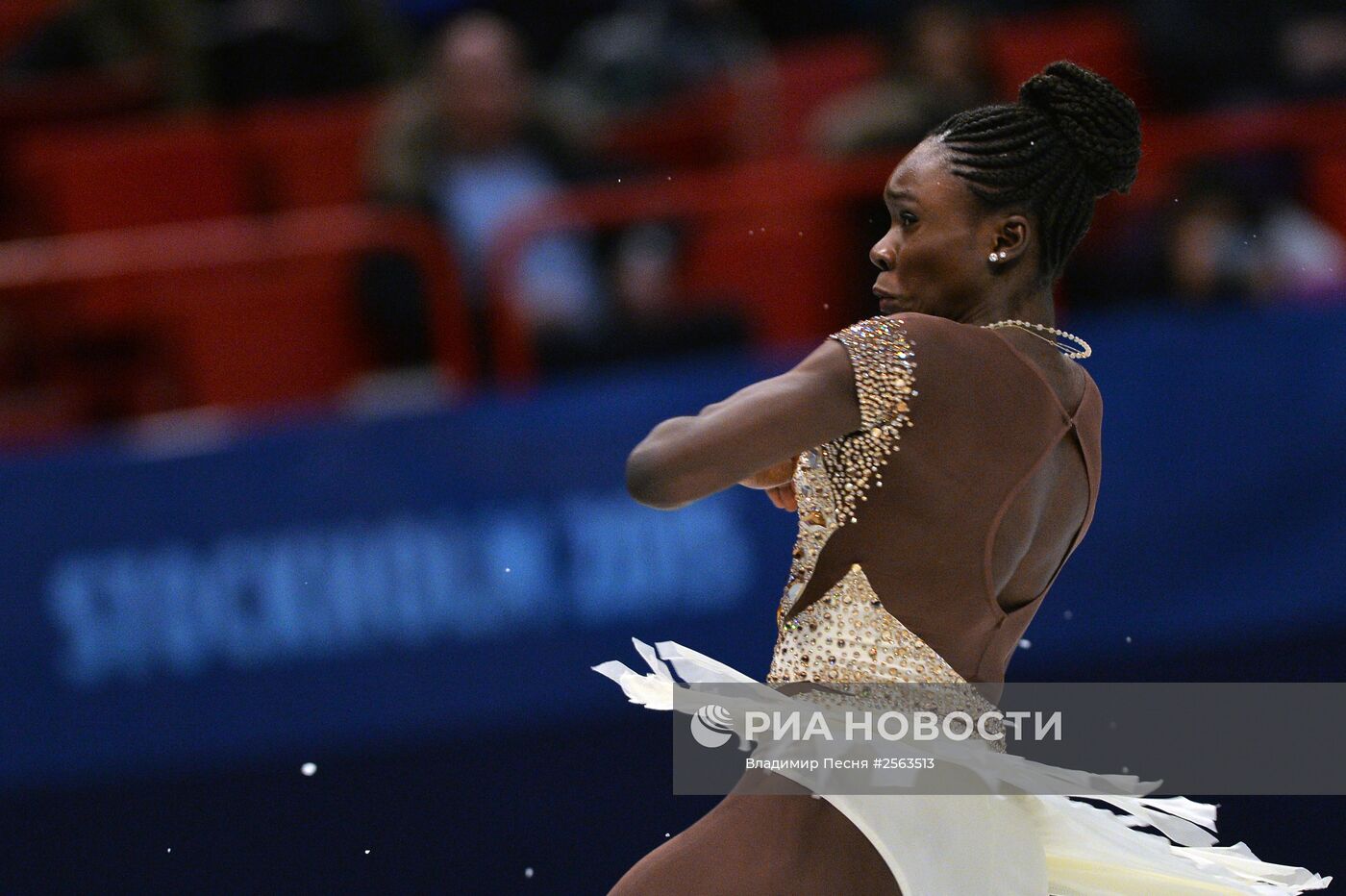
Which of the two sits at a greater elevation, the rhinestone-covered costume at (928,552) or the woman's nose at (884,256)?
the woman's nose at (884,256)

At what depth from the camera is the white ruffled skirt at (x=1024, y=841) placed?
2.15 meters

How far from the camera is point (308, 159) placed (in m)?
6.21

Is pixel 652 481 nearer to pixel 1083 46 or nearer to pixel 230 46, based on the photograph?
pixel 1083 46

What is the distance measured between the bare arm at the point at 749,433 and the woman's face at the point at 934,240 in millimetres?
173

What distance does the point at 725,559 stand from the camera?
15.5 feet

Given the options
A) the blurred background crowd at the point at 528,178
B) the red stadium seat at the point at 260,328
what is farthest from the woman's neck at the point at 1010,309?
the red stadium seat at the point at 260,328

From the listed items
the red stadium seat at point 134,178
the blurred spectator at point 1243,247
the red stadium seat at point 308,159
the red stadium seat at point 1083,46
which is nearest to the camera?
the blurred spectator at point 1243,247

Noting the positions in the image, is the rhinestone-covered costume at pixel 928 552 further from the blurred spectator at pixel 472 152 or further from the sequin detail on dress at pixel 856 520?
the blurred spectator at pixel 472 152

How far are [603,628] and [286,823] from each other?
914 mm

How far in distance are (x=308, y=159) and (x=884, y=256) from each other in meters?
4.28

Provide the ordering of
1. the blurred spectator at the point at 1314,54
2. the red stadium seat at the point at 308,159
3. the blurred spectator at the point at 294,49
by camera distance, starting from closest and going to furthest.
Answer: the blurred spectator at the point at 1314,54 → the red stadium seat at the point at 308,159 → the blurred spectator at the point at 294,49

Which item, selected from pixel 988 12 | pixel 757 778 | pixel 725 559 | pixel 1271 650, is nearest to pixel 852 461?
pixel 757 778

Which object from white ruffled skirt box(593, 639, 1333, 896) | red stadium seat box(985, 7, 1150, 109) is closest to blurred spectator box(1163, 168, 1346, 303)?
red stadium seat box(985, 7, 1150, 109)

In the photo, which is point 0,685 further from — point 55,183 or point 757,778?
point 757,778
